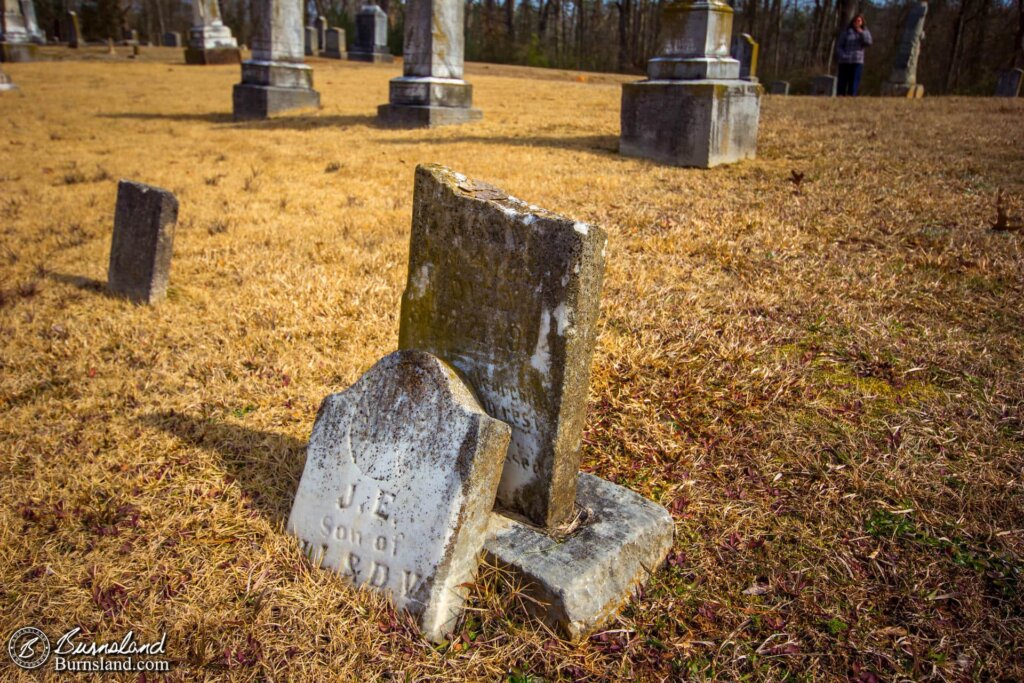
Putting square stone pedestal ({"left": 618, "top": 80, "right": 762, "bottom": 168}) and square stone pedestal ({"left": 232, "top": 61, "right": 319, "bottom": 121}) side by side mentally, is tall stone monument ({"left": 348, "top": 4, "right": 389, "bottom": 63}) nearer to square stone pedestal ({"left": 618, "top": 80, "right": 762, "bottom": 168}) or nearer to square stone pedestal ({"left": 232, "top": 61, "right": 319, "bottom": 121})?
square stone pedestal ({"left": 232, "top": 61, "right": 319, "bottom": 121})

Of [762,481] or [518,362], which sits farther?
[762,481]

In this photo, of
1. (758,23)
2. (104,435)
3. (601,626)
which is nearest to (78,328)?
(104,435)


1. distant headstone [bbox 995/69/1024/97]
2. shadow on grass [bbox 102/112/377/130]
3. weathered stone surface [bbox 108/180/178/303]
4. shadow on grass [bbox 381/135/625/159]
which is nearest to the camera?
weathered stone surface [bbox 108/180/178/303]

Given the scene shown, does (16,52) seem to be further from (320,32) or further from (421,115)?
(421,115)

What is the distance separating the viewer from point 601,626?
2033mm

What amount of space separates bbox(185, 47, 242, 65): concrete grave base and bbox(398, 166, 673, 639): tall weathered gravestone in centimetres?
2219

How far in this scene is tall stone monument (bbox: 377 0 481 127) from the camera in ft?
34.9

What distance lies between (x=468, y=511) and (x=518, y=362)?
471 mm

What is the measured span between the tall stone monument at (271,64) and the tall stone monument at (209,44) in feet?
34.7

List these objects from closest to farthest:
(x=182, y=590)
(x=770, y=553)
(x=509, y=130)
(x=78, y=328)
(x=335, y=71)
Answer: (x=182, y=590), (x=770, y=553), (x=78, y=328), (x=509, y=130), (x=335, y=71)

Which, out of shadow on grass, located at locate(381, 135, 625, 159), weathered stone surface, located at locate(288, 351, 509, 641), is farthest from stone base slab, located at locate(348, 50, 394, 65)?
weathered stone surface, located at locate(288, 351, 509, 641)

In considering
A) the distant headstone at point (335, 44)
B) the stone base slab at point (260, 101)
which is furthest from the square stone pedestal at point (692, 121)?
the distant headstone at point (335, 44)

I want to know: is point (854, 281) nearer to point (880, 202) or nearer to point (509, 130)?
point (880, 202)

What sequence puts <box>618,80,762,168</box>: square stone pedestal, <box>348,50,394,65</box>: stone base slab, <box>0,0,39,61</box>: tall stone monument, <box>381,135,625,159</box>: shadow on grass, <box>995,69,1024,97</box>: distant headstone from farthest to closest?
<box>348,50,394,65</box>: stone base slab < <box>0,0,39,61</box>: tall stone monument < <box>995,69,1024,97</box>: distant headstone < <box>381,135,625,159</box>: shadow on grass < <box>618,80,762,168</box>: square stone pedestal
